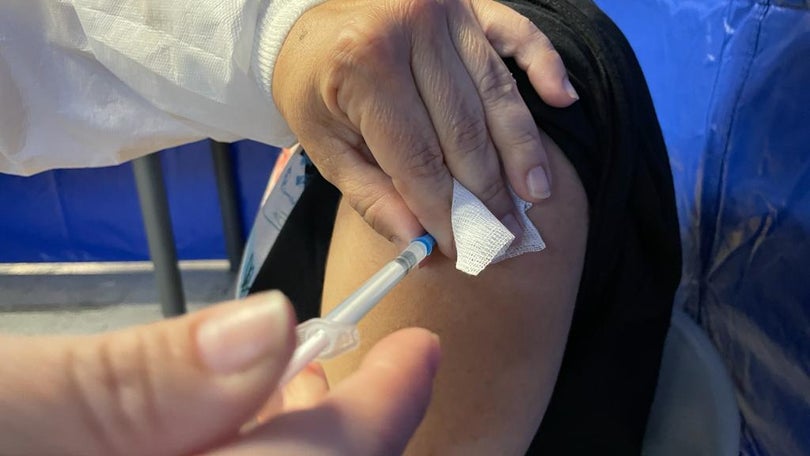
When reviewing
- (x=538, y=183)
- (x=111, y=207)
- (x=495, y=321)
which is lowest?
(x=111, y=207)

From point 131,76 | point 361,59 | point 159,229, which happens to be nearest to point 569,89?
point 361,59

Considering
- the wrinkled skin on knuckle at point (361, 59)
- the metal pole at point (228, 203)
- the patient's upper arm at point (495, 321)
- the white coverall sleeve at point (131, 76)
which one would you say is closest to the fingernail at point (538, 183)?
the patient's upper arm at point (495, 321)

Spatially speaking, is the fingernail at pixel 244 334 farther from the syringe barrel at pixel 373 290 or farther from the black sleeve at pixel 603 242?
the black sleeve at pixel 603 242

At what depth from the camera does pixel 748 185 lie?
2.53 ft

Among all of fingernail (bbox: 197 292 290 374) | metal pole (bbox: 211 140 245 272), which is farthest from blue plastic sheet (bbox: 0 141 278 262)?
fingernail (bbox: 197 292 290 374)

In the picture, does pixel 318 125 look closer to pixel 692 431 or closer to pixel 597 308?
pixel 597 308

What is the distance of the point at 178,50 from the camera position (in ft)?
2.40

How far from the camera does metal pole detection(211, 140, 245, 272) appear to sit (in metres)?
1.79

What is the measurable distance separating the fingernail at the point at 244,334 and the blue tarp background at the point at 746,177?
0.60 metres

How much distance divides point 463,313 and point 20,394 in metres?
0.35

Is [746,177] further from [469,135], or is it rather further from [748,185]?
[469,135]

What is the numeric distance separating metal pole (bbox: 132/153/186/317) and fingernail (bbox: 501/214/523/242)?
109 cm

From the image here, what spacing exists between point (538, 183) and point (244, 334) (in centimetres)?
31

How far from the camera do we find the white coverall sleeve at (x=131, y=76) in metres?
0.67
